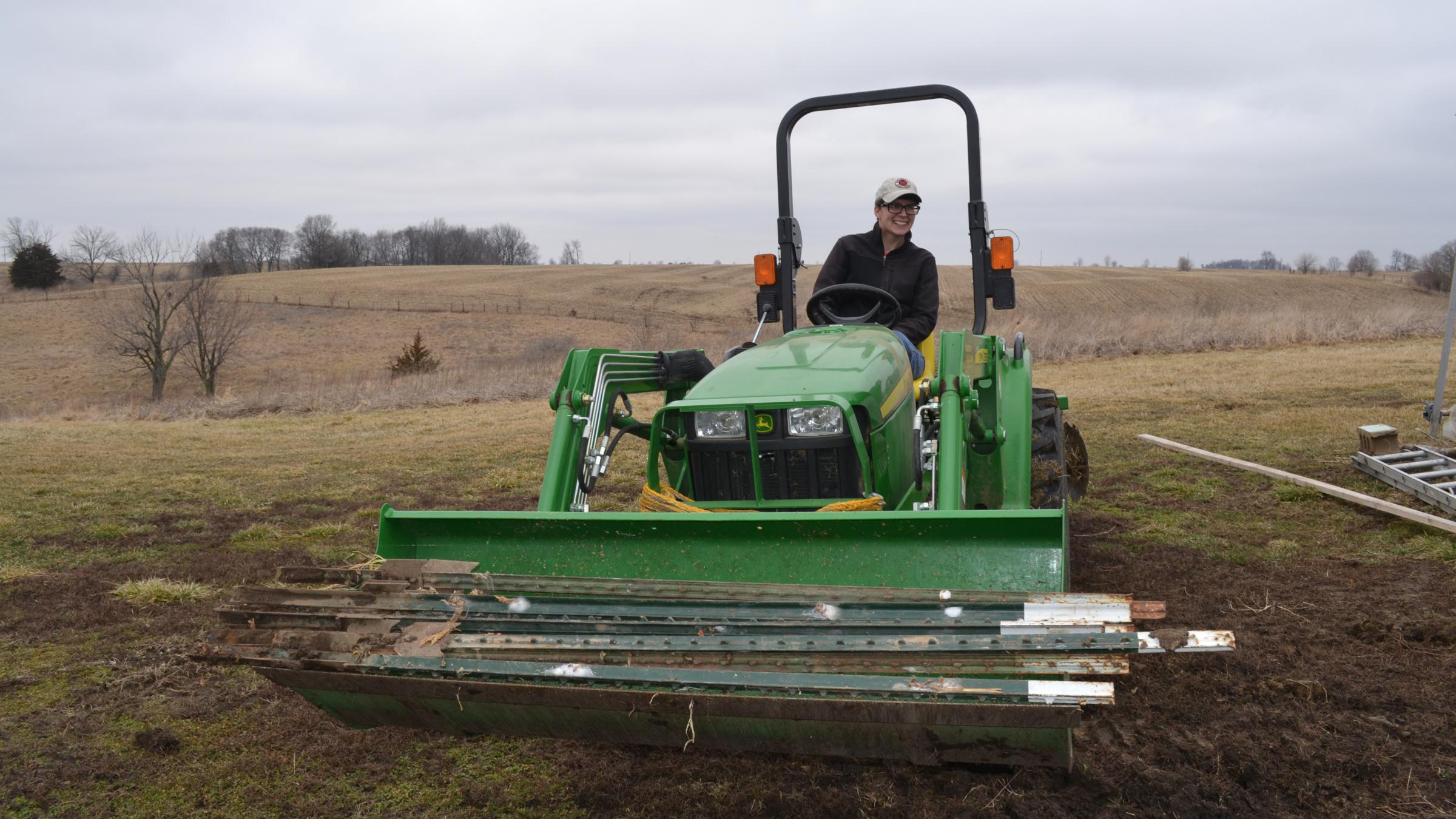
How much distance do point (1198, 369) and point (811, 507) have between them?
550 inches

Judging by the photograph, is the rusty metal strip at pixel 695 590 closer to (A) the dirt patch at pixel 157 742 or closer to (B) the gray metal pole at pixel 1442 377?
(A) the dirt patch at pixel 157 742

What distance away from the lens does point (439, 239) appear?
9212cm

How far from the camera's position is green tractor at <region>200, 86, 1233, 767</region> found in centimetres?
256

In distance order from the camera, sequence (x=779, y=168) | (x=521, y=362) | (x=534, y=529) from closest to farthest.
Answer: (x=534, y=529)
(x=779, y=168)
(x=521, y=362)

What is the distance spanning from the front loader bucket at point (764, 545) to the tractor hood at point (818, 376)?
2.11 feet

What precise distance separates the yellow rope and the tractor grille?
0.22 feet

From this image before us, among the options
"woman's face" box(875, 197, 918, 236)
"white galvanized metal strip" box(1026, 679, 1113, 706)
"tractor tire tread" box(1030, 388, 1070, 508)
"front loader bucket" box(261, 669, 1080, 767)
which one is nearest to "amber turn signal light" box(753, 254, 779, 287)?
"woman's face" box(875, 197, 918, 236)

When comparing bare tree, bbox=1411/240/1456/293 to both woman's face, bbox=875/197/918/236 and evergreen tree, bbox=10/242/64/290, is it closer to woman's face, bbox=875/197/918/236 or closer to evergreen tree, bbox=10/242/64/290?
woman's face, bbox=875/197/918/236

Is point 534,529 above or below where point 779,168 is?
below

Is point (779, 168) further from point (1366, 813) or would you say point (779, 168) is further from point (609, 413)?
point (1366, 813)

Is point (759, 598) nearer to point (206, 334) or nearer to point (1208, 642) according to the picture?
point (1208, 642)

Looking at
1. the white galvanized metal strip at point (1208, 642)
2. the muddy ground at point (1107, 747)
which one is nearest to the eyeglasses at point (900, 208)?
the muddy ground at point (1107, 747)

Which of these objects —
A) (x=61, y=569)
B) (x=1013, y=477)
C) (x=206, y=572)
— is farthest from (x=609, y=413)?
(x=61, y=569)

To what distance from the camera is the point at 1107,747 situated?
10.9 ft
